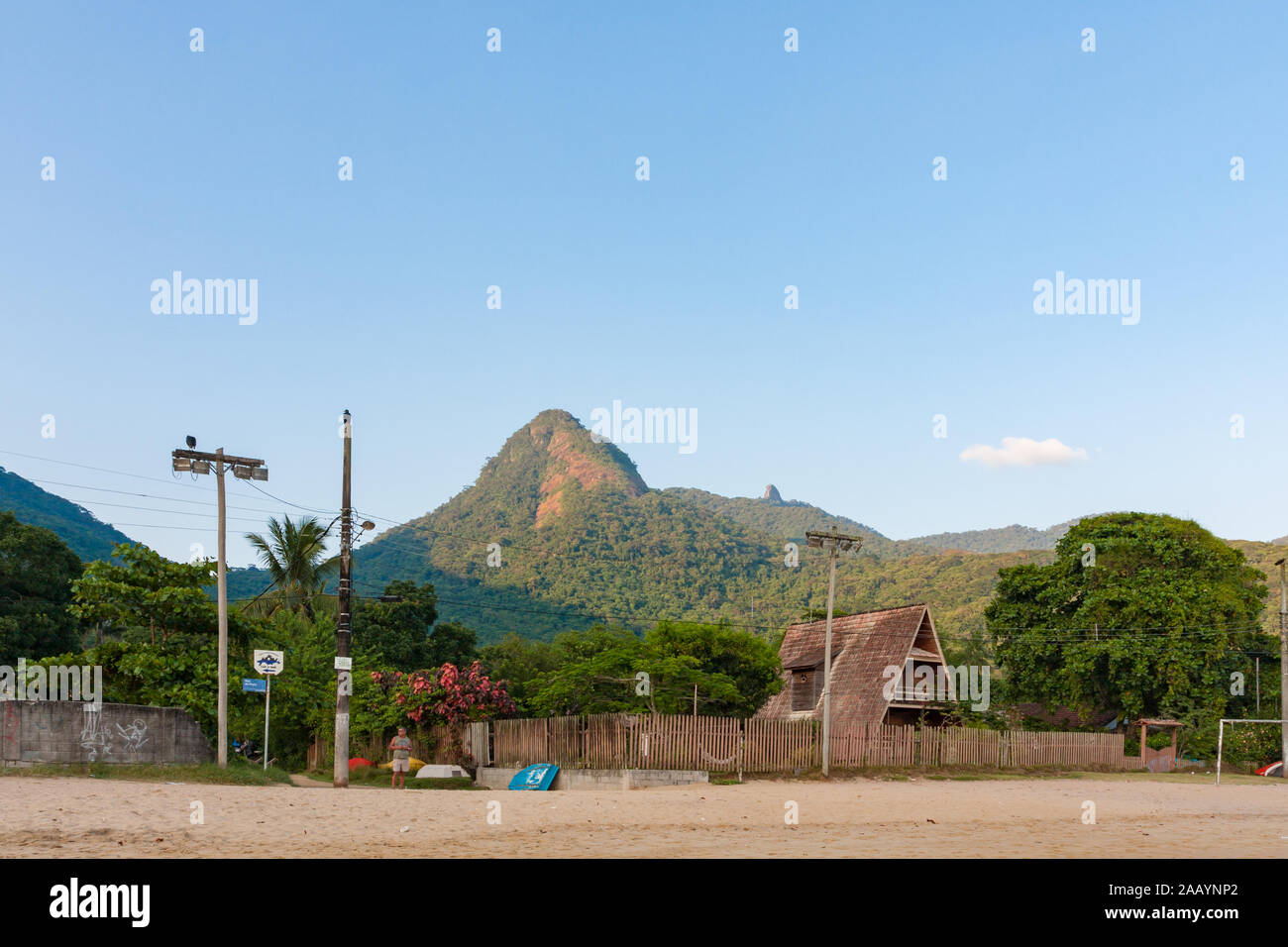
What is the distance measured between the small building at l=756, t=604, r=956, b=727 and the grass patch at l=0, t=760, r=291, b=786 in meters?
22.7

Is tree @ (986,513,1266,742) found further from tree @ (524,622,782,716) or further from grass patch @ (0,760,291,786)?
grass patch @ (0,760,291,786)

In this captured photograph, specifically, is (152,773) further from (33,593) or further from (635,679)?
(33,593)

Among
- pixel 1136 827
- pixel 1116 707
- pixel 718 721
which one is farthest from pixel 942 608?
pixel 1136 827

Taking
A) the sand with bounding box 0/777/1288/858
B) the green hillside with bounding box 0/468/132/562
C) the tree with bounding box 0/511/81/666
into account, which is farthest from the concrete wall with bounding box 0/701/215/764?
A: the green hillside with bounding box 0/468/132/562

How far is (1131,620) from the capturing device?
45.8 metres

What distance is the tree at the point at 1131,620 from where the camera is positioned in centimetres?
4484

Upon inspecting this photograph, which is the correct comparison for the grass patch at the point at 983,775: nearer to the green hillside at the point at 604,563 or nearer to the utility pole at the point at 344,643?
the utility pole at the point at 344,643

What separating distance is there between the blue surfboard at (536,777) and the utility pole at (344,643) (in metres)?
4.22

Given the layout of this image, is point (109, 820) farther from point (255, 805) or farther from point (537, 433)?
point (537, 433)

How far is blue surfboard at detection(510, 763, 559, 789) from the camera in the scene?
26922mm

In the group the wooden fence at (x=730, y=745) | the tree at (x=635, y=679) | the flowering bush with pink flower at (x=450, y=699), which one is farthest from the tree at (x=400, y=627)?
the wooden fence at (x=730, y=745)

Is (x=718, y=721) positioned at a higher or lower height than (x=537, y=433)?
lower

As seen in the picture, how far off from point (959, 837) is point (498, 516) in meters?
128

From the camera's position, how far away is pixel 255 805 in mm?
16547
